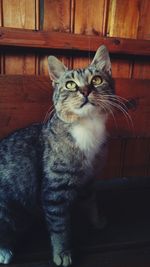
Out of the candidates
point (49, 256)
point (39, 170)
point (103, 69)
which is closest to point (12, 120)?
point (39, 170)

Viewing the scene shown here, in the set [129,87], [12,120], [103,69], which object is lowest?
[12,120]

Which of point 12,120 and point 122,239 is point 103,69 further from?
point 122,239

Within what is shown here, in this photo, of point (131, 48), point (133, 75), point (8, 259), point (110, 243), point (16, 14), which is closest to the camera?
point (8, 259)

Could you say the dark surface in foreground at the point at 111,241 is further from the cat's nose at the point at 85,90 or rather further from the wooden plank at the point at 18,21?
the wooden plank at the point at 18,21

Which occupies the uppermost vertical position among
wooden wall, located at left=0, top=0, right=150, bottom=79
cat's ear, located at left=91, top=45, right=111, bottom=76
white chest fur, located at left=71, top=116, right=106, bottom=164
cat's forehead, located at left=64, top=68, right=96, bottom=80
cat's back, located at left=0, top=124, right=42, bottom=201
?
wooden wall, located at left=0, top=0, right=150, bottom=79

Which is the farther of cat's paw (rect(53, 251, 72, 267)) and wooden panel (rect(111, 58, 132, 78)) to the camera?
wooden panel (rect(111, 58, 132, 78))

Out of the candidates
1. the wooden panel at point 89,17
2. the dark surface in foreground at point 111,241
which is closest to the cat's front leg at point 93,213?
the dark surface in foreground at point 111,241

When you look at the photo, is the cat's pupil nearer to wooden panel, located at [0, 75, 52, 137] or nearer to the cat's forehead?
the cat's forehead

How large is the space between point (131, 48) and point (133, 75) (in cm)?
17

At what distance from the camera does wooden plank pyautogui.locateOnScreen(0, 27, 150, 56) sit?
1222 millimetres

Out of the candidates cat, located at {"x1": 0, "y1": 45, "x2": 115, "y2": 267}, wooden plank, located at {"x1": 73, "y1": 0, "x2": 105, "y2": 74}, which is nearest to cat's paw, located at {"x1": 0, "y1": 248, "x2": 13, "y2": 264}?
cat, located at {"x1": 0, "y1": 45, "x2": 115, "y2": 267}

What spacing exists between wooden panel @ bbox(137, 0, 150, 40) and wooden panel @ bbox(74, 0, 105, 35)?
20cm

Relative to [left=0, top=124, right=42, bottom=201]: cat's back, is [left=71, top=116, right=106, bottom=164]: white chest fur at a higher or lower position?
higher

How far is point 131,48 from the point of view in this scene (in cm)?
136
